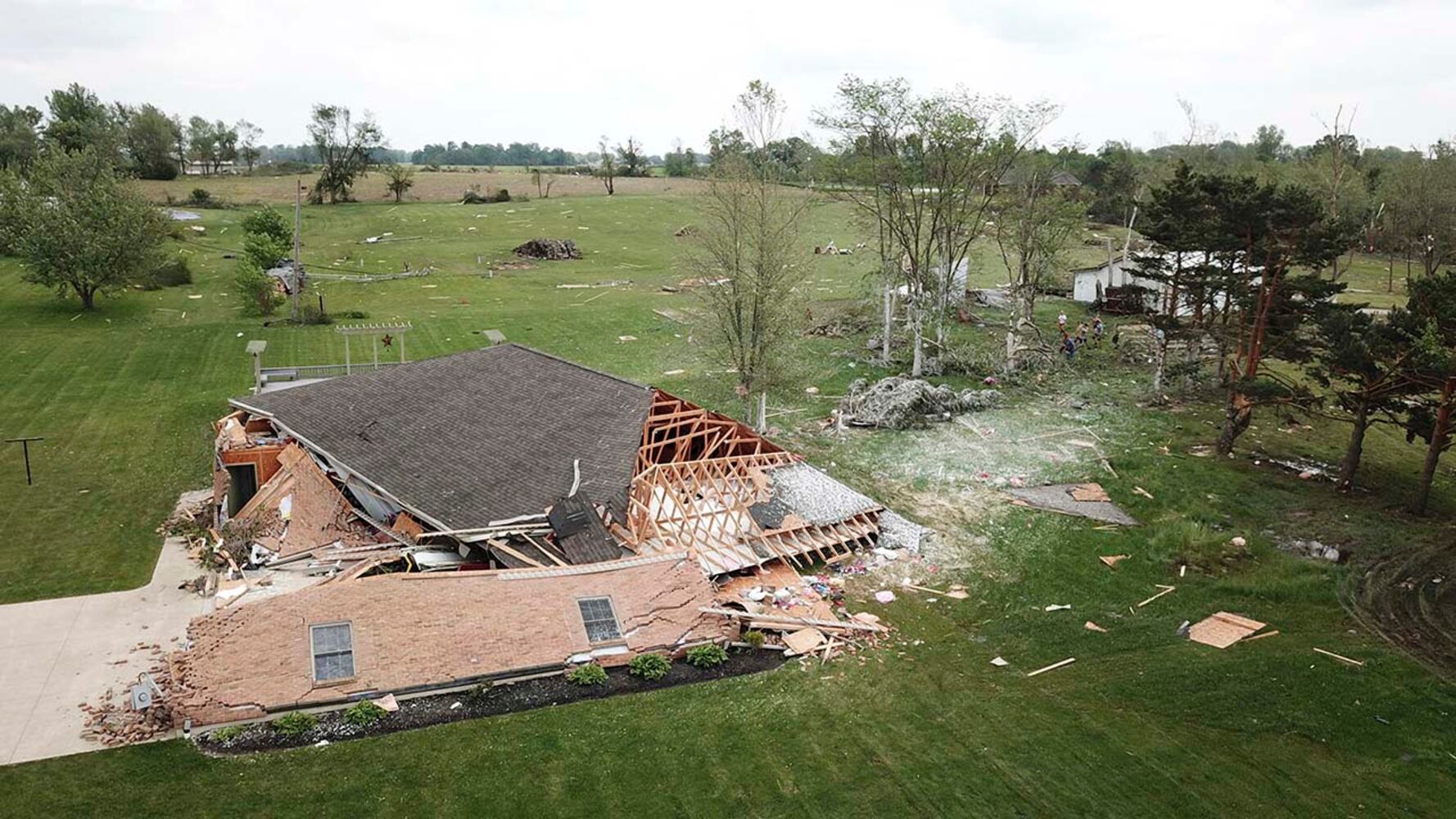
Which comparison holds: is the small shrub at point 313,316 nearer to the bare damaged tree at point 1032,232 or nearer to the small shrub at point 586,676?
the bare damaged tree at point 1032,232

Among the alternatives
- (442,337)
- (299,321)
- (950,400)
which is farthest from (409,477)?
(299,321)

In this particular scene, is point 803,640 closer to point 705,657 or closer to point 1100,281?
point 705,657

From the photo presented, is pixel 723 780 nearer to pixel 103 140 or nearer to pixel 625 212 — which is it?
pixel 625 212

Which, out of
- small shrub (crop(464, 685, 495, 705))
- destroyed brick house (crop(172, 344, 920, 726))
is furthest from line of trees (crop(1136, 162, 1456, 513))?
small shrub (crop(464, 685, 495, 705))

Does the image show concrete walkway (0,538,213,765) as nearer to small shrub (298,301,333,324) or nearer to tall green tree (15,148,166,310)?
small shrub (298,301,333,324)

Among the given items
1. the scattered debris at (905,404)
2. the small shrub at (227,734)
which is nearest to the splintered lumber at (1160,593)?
the scattered debris at (905,404)

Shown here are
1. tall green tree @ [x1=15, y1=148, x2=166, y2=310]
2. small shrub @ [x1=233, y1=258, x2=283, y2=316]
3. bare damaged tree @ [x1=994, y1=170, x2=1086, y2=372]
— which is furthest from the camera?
small shrub @ [x1=233, y1=258, x2=283, y2=316]

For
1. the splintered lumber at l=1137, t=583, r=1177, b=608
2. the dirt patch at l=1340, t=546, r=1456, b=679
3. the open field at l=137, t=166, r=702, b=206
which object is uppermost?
the open field at l=137, t=166, r=702, b=206
